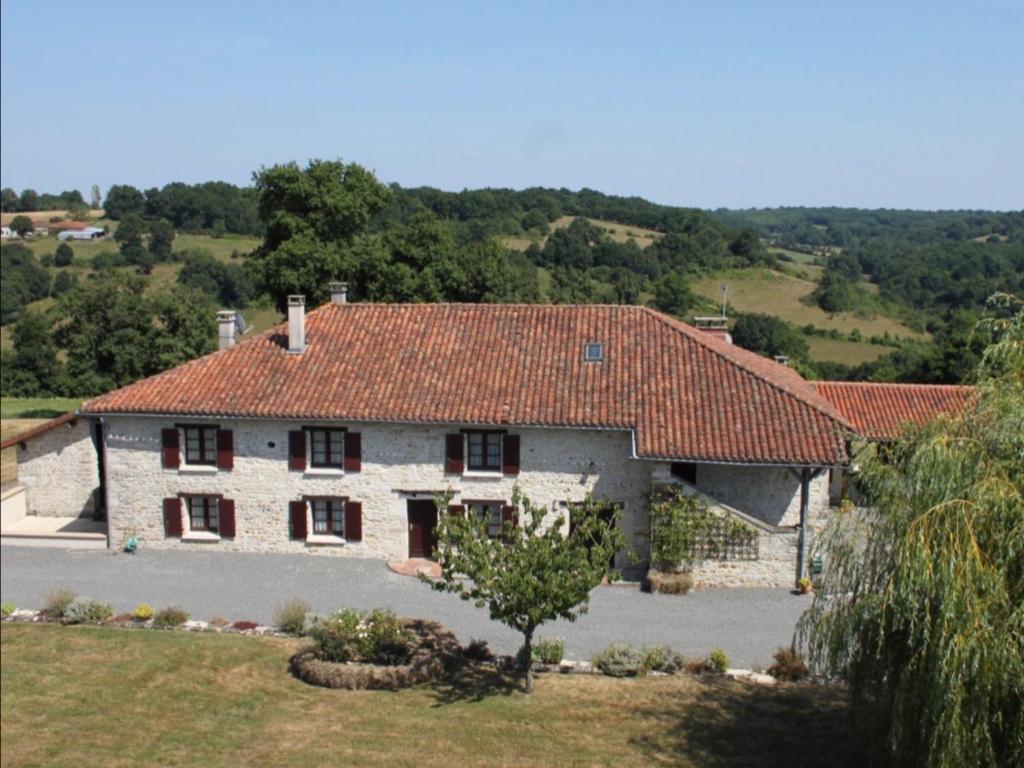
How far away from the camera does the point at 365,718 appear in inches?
684

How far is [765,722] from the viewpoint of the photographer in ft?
55.6

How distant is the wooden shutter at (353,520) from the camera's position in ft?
83.5

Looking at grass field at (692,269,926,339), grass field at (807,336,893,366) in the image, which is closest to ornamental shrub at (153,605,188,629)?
grass field at (807,336,893,366)

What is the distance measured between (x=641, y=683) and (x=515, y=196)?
86.0m

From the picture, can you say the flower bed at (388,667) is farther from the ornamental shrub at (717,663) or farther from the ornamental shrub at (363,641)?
the ornamental shrub at (717,663)

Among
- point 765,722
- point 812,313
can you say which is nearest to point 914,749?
point 765,722

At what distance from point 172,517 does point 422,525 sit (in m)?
6.54

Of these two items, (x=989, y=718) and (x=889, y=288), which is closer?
(x=989, y=718)

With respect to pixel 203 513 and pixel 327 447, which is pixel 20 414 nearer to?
pixel 203 513

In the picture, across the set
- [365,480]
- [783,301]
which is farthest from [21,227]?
[365,480]

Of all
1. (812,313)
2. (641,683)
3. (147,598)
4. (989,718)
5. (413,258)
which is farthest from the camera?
(812,313)

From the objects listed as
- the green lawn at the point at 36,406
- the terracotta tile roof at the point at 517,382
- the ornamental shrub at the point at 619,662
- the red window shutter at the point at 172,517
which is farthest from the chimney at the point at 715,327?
the green lawn at the point at 36,406

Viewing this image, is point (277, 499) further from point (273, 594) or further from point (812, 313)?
point (812, 313)

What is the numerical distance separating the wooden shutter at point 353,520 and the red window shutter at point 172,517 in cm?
444
